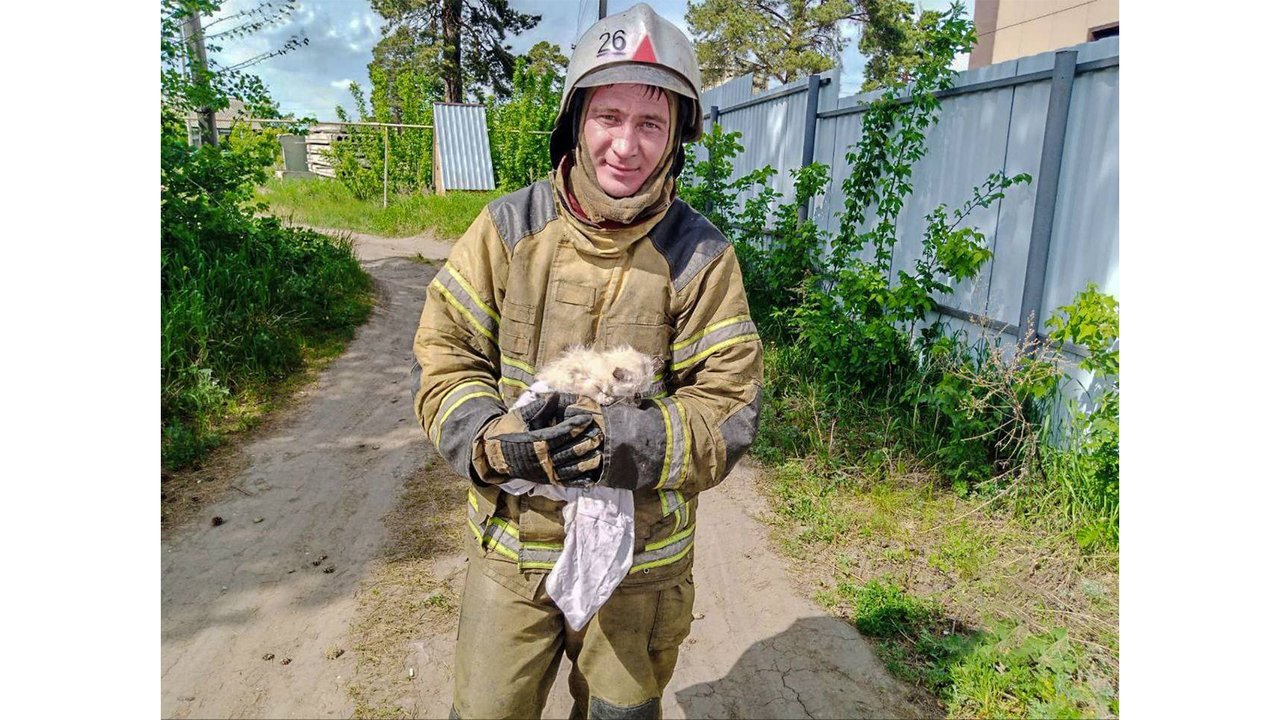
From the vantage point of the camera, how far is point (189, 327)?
5.87 m

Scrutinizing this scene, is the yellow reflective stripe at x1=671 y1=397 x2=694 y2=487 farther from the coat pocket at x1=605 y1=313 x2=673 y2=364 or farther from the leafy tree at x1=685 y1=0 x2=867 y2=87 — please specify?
the leafy tree at x1=685 y1=0 x2=867 y2=87

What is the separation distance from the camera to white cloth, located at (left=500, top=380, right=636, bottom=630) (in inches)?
72.9

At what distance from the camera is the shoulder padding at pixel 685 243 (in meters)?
1.94

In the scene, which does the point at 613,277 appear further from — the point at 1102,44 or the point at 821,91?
the point at 821,91

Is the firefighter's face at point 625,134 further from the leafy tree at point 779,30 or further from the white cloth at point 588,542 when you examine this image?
the leafy tree at point 779,30

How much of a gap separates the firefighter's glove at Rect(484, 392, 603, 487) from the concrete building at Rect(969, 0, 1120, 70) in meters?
10.2

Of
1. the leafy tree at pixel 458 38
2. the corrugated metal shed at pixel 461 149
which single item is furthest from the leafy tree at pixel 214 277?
the leafy tree at pixel 458 38

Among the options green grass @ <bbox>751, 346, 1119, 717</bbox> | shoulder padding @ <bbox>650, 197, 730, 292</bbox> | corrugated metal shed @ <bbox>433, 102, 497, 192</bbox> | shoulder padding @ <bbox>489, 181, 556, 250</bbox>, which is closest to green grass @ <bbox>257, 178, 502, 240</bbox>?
corrugated metal shed @ <bbox>433, 102, 497, 192</bbox>

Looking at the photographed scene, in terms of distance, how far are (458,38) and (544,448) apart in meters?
23.5

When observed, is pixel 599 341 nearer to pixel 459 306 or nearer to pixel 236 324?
pixel 459 306

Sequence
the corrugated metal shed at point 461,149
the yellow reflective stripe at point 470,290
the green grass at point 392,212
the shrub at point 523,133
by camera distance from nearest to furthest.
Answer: the yellow reflective stripe at point 470,290
the green grass at point 392,212
the corrugated metal shed at point 461,149
the shrub at point 523,133

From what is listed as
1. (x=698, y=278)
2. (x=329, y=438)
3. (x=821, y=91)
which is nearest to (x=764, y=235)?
Result: (x=821, y=91)

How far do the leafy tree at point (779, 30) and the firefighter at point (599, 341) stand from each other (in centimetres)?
2038

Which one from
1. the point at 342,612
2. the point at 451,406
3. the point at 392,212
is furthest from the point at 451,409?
the point at 392,212
